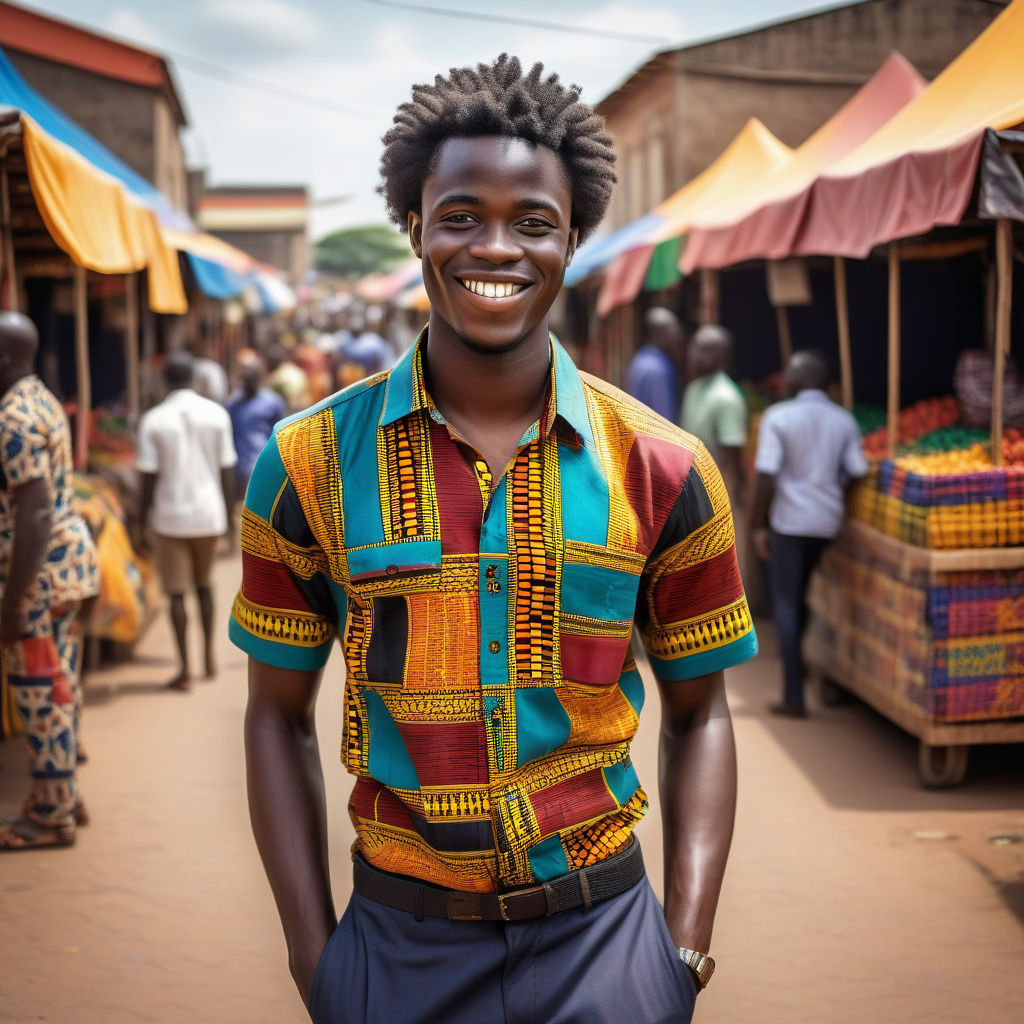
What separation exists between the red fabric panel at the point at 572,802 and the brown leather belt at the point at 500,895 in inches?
2.9

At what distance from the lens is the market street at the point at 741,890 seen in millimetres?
4016

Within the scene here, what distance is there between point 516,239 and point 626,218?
21301mm

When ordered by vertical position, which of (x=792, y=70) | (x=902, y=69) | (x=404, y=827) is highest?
(x=792, y=70)

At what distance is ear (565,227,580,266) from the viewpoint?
74.2 inches

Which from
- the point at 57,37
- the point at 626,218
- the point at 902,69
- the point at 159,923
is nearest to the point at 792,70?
the point at 626,218

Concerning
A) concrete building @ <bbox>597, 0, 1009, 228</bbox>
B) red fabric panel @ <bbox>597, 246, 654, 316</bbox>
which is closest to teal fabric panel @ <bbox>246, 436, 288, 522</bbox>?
red fabric panel @ <bbox>597, 246, 654, 316</bbox>

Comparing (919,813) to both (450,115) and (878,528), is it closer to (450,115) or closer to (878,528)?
(878,528)

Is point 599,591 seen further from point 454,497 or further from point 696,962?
point 696,962

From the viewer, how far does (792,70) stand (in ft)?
54.4

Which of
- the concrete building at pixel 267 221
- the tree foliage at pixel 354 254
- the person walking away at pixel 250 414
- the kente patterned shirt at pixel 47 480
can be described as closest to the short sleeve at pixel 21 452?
the kente patterned shirt at pixel 47 480

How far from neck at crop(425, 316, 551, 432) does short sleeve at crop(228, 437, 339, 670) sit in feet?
0.86

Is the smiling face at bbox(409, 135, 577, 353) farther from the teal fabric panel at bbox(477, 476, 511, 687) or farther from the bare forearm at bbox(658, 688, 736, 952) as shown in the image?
the bare forearm at bbox(658, 688, 736, 952)

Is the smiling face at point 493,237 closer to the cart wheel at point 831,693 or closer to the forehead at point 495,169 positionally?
the forehead at point 495,169

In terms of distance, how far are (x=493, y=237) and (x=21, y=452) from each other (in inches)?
139
